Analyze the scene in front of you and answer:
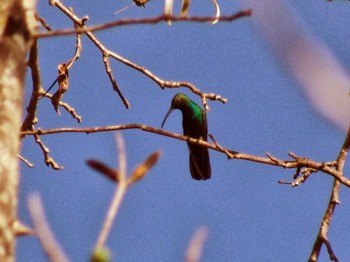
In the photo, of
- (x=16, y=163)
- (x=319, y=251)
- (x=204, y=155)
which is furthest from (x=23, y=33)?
(x=204, y=155)

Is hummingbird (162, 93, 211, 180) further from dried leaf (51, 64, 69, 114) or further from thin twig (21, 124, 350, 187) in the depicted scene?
thin twig (21, 124, 350, 187)

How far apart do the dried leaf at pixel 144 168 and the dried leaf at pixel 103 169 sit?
0.08ft

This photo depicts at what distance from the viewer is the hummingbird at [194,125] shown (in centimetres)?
629

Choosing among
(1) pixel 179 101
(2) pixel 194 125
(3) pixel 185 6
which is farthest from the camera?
(1) pixel 179 101

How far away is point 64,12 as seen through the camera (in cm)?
370

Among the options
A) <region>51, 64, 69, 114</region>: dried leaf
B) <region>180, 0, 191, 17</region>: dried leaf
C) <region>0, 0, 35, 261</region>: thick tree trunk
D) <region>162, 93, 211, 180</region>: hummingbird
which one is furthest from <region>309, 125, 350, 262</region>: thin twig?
<region>162, 93, 211, 180</region>: hummingbird

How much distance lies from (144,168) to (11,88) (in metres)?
0.47

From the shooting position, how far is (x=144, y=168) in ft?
3.51

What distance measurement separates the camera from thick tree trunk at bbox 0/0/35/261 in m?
1.30

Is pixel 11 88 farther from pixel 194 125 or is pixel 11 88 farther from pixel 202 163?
pixel 194 125

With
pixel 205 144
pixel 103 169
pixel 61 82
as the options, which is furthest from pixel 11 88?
pixel 61 82

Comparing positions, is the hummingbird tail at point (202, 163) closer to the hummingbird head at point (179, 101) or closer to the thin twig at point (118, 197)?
the hummingbird head at point (179, 101)

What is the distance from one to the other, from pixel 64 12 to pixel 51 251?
9.61 ft

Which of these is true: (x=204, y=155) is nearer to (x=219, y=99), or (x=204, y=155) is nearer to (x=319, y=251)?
(x=219, y=99)
